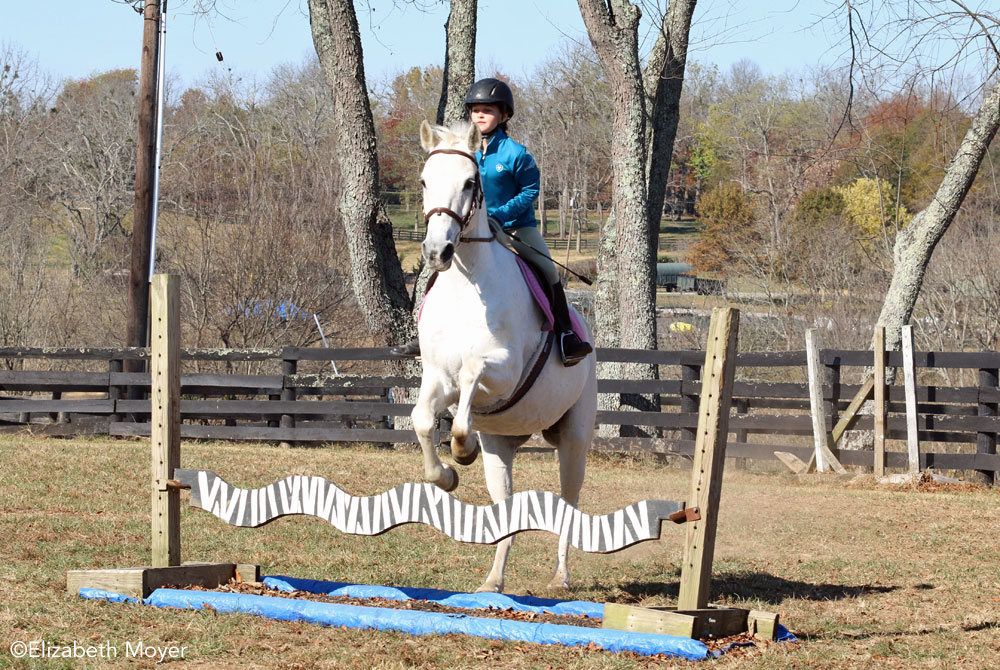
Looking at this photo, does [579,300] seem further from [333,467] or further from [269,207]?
[333,467]

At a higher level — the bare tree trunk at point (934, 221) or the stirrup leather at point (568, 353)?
the bare tree trunk at point (934, 221)

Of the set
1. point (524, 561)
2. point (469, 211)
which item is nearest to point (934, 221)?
point (524, 561)

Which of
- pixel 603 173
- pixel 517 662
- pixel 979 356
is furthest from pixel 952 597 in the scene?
pixel 603 173

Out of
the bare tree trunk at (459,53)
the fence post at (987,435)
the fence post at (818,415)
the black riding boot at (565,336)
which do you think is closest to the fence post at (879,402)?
the fence post at (818,415)

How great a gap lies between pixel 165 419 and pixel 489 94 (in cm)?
279

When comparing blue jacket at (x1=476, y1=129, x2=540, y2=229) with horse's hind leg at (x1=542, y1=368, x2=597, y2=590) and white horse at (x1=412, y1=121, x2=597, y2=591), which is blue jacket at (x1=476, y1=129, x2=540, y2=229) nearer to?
white horse at (x1=412, y1=121, x2=597, y2=591)

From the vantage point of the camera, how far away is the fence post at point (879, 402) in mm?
13180

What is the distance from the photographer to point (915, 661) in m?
5.02

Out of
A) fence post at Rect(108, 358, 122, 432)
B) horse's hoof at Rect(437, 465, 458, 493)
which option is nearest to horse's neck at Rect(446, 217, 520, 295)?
horse's hoof at Rect(437, 465, 458, 493)

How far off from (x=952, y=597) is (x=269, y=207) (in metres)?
18.1

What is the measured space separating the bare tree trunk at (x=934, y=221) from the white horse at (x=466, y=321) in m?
10.2

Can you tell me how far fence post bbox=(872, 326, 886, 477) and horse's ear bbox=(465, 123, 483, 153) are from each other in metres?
9.08

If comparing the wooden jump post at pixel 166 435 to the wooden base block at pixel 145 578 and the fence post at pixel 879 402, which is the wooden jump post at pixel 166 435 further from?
the fence post at pixel 879 402

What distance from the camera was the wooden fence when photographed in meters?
13.4
